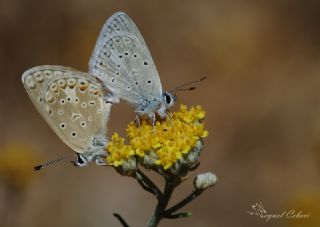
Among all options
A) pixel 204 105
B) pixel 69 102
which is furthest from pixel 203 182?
pixel 204 105

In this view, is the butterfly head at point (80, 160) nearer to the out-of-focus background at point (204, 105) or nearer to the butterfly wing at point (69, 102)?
the butterfly wing at point (69, 102)

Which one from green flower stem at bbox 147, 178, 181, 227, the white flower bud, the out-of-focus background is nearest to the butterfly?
green flower stem at bbox 147, 178, 181, 227

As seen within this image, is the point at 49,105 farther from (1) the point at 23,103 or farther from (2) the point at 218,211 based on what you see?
(1) the point at 23,103

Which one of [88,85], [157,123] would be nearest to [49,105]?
[88,85]

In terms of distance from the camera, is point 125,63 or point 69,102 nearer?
point 69,102

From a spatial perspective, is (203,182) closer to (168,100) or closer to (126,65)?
(168,100)

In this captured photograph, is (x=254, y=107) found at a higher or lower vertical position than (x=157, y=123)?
lower

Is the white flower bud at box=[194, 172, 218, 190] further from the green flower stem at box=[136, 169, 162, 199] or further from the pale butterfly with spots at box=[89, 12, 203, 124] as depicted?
the pale butterfly with spots at box=[89, 12, 203, 124]
